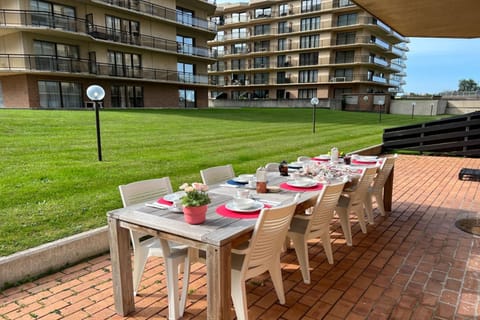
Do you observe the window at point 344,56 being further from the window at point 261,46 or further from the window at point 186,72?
the window at point 186,72

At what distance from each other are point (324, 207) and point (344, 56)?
40.1 meters

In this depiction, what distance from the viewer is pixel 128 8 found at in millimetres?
23406

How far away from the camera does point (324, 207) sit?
3215mm

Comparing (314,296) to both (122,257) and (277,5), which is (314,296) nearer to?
(122,257)

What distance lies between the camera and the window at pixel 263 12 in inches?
1714

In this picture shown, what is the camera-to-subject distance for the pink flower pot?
236 cm

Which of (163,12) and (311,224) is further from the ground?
(163,12)

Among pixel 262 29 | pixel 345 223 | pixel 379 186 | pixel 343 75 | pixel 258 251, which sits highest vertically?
pixel 262 29

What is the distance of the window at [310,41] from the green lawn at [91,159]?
1194 inches

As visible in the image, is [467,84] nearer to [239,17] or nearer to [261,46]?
[261,46]

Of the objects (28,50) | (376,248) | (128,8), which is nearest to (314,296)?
(376,248)

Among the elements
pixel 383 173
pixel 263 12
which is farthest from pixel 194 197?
pixel 263 12

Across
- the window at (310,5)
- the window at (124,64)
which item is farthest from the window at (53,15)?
the window at (310,5)

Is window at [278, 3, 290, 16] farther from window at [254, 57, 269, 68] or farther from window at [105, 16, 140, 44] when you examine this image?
window at [105, 16, 140, 44]
